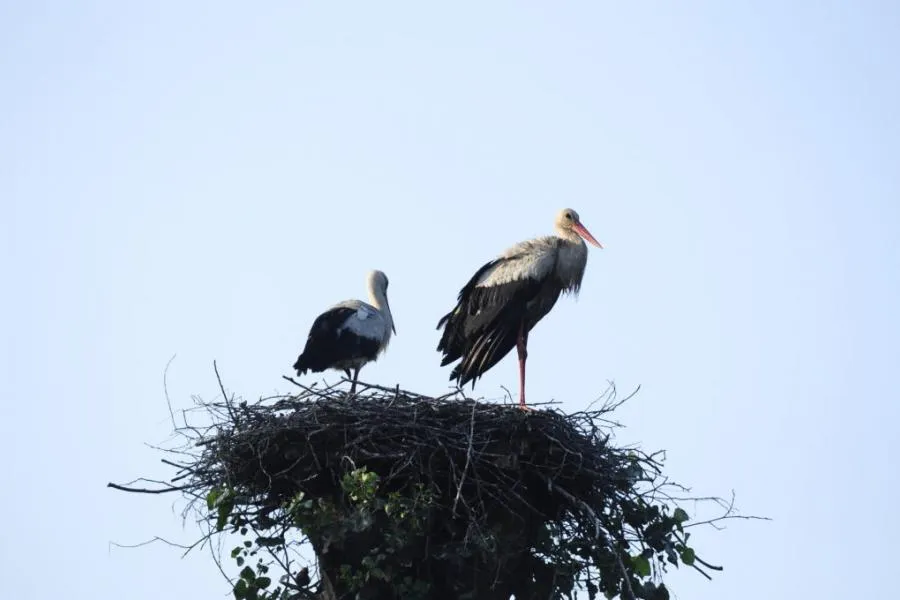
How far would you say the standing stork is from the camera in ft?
37.0

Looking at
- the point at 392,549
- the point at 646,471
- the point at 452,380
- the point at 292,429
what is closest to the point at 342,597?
the point at 392,549

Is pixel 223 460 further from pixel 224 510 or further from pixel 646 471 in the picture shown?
pixel 646 471

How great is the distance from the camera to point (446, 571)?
806 cm

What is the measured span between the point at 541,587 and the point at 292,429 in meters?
1.63

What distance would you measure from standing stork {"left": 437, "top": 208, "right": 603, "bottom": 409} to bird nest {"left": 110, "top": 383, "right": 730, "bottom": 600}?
2638 mm

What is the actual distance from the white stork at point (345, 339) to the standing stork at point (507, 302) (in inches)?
42.3

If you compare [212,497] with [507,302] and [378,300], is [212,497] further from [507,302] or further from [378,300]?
[378,300]

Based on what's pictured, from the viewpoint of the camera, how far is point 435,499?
8203 mm

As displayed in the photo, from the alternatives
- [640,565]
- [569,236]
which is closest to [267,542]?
[640,565]

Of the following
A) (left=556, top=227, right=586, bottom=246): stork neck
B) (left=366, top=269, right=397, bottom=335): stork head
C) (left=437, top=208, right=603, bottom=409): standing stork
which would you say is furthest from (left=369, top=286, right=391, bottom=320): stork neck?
(left=556, top=227, right=586, bottom=246): stork neck

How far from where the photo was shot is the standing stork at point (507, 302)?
11289mm

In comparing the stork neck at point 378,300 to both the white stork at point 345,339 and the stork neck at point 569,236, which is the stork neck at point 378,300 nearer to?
the white stork at point 345,339

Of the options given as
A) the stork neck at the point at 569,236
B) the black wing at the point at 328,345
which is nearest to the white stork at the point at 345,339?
the black wing at the point at 328,345

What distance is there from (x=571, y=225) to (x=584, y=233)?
15 centimetres
